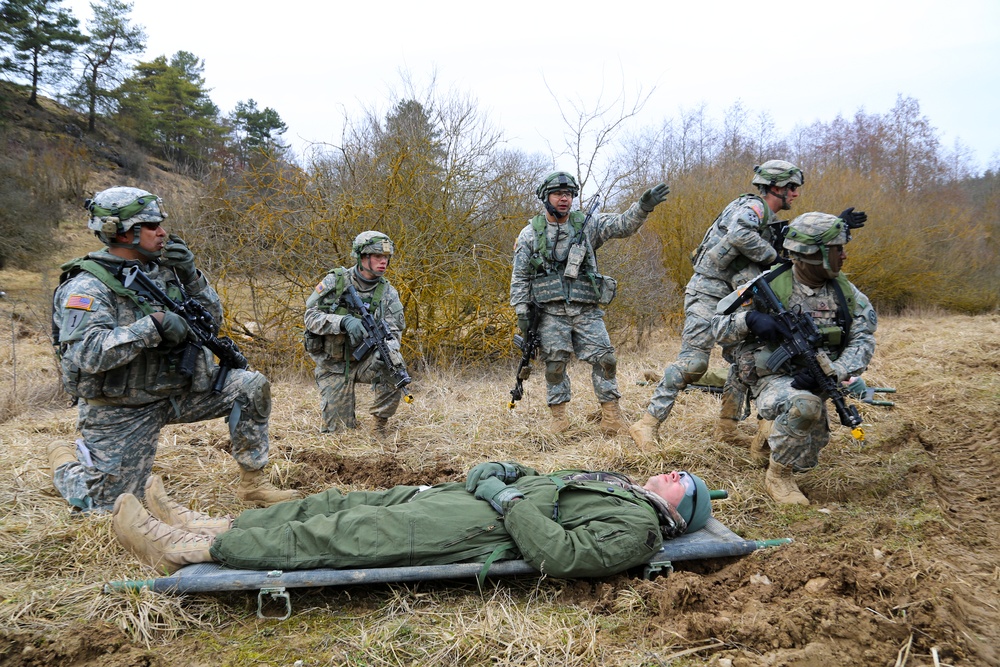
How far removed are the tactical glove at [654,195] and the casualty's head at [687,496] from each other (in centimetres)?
217

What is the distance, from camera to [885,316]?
15125 millimetres

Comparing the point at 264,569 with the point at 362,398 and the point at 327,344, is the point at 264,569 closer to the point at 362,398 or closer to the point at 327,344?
the point at 327,344

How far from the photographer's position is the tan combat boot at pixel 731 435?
→ 5145mm

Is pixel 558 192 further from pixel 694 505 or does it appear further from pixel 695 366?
pixel 694 505

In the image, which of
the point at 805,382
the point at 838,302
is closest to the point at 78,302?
the point at 805,382

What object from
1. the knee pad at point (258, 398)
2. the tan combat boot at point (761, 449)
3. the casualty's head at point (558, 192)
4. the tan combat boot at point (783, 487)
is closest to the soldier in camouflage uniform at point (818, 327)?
the tan combat boot at point (783, 487)

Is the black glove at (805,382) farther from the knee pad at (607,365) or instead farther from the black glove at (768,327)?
the knee pad at (607,365)

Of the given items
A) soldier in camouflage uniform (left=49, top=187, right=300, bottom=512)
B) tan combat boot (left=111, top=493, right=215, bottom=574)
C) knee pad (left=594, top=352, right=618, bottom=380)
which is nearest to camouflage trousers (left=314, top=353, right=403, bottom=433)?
soldier in camouflage uniform (left=49, top=187, right=300, bottom=512)

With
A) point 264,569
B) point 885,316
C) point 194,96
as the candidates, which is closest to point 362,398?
point 264,569

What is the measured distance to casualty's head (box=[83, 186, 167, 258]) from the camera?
348 centimetres

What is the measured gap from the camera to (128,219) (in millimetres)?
3520

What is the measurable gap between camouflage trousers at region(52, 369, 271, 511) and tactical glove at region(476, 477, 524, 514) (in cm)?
165

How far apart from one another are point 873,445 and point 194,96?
1085 inches

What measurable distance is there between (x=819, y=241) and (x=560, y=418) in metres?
2.68
